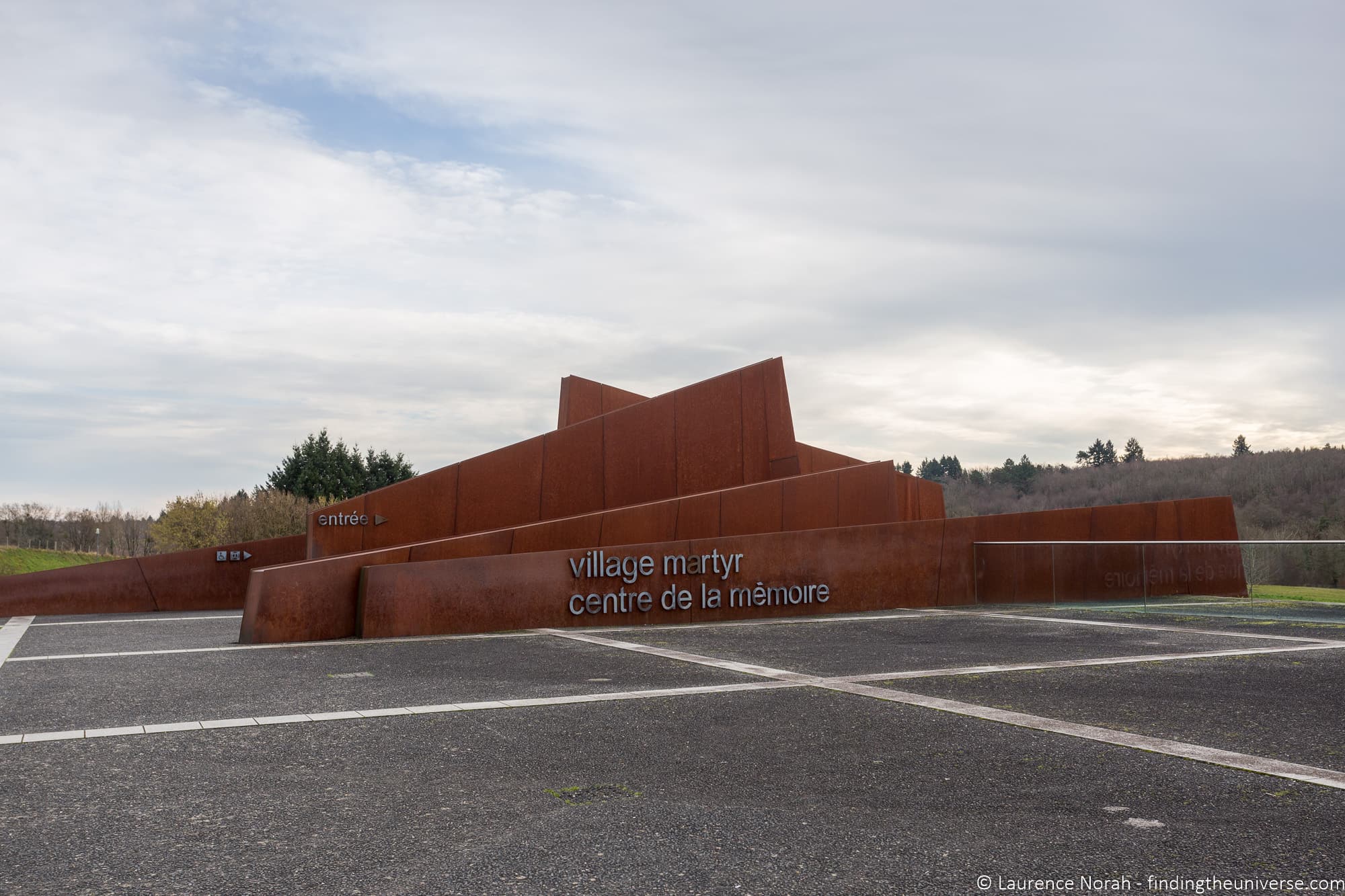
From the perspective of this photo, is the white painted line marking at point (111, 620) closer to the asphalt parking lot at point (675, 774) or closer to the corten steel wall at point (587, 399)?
the asphalt parking lot at point (675, 774)

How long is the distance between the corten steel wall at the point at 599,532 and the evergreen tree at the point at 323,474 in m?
33.1

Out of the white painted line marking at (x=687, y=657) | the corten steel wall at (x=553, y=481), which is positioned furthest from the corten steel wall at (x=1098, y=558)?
the white painted line marking at (x=687, y=657)

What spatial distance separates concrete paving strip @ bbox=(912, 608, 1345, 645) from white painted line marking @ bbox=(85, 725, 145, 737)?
1254 cm

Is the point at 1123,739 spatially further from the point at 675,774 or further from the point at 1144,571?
the point at 1144,571

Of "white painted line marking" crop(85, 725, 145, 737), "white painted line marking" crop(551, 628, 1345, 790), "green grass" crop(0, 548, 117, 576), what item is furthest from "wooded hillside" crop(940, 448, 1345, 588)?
"white painted line marking" crop(85, 725, 145, 737)

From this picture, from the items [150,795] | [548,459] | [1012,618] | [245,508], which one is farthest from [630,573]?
[245,508]

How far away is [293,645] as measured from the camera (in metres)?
13.4

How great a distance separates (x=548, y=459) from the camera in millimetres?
19562

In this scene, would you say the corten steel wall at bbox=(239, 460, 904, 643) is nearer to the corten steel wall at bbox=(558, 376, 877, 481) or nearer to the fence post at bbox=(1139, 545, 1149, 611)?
the corten steel wall at bbox=(558, 376, 877, 481)

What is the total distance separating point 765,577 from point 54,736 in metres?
11.6

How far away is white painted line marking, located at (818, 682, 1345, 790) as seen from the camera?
230 inches

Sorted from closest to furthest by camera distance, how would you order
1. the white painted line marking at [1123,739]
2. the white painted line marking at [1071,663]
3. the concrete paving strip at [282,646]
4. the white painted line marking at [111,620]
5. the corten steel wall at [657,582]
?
the white painted line marking at [1123,739] → the white painted line marking at [1071,663] → the concrete paving strip at [282,646] → the corten steel wall at [657,582] → the white painted line marking at [111,620]

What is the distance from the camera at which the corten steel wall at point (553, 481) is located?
19.4 m

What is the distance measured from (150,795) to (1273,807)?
5.97 metres
